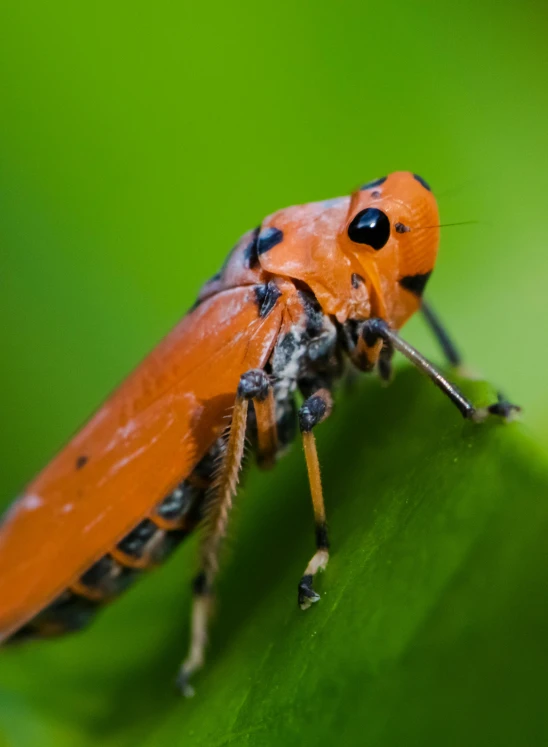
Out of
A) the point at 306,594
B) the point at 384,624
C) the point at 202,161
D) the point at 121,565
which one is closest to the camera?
the point at 384,624

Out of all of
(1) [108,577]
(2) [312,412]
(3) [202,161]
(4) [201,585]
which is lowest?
(4) [201,585]

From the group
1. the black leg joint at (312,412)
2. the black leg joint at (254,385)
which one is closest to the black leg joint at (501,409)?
the black leg joint at (312,412)

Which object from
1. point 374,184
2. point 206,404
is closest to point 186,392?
point 206,404

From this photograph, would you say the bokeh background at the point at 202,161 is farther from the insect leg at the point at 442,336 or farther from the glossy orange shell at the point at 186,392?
the glossy orange shell at the point at 186,392

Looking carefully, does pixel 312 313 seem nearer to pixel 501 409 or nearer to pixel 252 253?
pixel 252 253

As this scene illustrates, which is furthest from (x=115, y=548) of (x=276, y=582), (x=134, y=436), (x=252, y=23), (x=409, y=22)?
(x=409, y=22)

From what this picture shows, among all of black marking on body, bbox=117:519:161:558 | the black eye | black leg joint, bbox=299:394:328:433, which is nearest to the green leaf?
black leg joint, bbox=299:394:328:433
